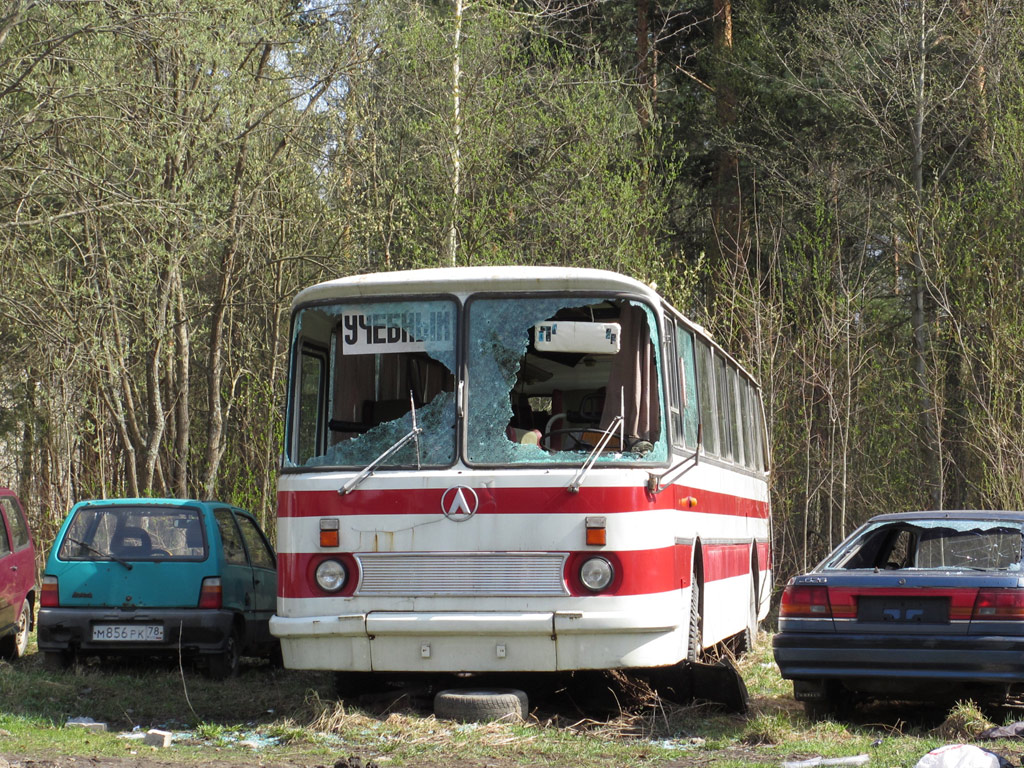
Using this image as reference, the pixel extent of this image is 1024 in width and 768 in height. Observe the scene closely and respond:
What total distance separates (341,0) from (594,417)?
14465mm

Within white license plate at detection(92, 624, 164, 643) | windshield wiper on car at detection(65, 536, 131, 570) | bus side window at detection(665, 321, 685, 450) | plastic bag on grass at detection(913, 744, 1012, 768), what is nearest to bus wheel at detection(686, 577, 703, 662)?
bus side window at detection(665, 321, 685, 450)

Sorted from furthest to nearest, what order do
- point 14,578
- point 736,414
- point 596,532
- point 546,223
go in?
1. point 546,223
2. point 736,414
3. point 14,578
4. point 596,532

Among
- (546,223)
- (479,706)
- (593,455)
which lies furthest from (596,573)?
(546,223)

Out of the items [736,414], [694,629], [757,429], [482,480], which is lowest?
[694,629]

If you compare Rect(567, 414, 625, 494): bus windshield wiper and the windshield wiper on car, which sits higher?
Rect(567, 414, 625, 494): bus windshield wiper

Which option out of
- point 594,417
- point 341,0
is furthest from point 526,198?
point 594,417

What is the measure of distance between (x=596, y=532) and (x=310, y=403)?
7.33ft

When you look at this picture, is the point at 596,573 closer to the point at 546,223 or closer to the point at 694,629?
the point at 694,629

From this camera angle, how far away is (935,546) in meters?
9.45

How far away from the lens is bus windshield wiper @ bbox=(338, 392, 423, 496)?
29.0ft

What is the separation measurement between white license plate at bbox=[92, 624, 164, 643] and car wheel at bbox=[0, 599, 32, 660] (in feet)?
6.66

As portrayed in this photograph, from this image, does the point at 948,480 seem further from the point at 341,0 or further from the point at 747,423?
the point at 341,0

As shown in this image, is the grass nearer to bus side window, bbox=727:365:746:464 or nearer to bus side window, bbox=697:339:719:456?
bus side window, bbox=697:339:719:456

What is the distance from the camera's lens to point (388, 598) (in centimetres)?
877
